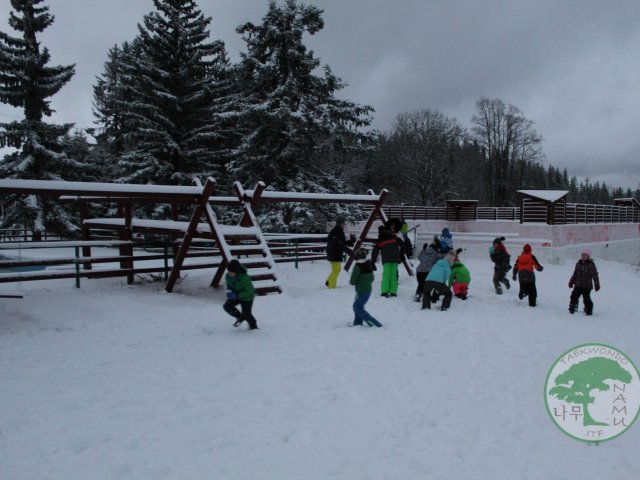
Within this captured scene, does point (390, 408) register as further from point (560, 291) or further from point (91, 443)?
point (560, 291)

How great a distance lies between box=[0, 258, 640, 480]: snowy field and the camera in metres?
3.43

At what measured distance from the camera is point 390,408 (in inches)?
172

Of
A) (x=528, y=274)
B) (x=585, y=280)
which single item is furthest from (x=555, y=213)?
(x=585, y=280)

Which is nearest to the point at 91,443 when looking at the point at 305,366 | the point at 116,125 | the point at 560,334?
the point at 305,366

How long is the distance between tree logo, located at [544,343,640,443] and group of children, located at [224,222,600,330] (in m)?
3.29

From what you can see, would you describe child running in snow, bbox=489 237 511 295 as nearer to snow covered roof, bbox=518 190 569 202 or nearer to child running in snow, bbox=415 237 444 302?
child running in snow, bbox=415 237 444 302

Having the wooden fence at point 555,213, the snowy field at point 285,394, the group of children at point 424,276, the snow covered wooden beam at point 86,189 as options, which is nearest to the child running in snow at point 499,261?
the group of children at point 424,276

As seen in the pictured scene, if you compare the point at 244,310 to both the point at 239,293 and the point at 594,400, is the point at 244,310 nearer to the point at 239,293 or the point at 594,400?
the point at 239,293

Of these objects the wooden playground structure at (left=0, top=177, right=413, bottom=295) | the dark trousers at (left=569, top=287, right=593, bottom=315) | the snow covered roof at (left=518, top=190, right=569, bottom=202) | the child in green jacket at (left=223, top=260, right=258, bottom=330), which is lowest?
the dark trousers at (left=569, top=287, right=593, bottom=315)

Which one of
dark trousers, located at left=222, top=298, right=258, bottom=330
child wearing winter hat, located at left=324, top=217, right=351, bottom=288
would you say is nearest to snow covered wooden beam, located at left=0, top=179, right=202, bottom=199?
dark trousers, located at left=222, top=298, right=258, bottom=330

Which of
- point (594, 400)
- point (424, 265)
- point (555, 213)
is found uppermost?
point (555, 213)

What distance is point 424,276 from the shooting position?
9.98 m

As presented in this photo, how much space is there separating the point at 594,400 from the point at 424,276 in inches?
235

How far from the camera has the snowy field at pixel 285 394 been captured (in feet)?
11.3
